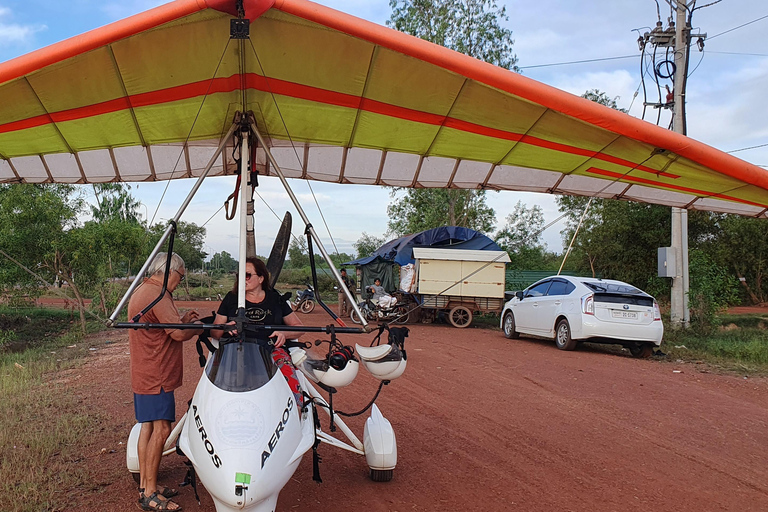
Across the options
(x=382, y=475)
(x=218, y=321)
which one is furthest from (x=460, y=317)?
(x=218, y=321)

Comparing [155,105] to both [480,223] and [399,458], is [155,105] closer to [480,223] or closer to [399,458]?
[399,458]

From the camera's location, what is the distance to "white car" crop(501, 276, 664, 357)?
39.5 ft

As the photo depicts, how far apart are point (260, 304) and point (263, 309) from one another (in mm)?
79

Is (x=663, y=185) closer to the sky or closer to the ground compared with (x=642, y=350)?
closer to the sky

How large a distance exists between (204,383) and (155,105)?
258cm

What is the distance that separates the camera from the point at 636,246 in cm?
2636

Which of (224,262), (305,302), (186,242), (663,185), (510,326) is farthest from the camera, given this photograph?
(224,262)

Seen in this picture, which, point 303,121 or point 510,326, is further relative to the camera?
point 510,326

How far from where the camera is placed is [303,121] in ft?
17.6

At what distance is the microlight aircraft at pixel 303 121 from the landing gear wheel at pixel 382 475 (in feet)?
0.69

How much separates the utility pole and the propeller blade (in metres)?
12.6

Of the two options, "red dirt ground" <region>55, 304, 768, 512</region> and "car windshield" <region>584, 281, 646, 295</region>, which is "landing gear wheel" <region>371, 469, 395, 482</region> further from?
"car windshield" <region>584, 281, 646, 295</region>

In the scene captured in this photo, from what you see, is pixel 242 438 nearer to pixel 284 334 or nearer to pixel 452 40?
pixel 284 334

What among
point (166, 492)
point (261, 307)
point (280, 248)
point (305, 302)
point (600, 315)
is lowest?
point (166, 492)
